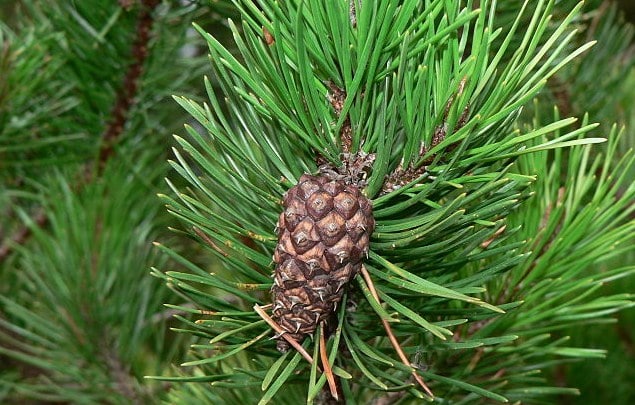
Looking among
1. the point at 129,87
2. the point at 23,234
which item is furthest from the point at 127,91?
the point at 23,234

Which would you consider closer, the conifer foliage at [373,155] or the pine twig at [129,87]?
the conifer foliage at [373,155]

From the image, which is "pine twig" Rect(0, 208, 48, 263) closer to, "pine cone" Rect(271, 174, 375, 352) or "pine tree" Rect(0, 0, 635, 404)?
"pine tree" Rect(0, 0, 635, 404)

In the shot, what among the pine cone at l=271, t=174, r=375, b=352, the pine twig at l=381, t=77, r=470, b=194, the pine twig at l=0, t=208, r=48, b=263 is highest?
the pine twig at l=0, t=208, r=48, b=263

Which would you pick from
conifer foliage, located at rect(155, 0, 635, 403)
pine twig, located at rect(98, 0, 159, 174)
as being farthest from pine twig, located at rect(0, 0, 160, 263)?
conifer foliage, located at rect(155, 0, 635, 403)

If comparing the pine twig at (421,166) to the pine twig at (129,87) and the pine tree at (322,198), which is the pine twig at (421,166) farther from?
the pine twig at (129,87)

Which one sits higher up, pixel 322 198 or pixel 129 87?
pixel 129 87

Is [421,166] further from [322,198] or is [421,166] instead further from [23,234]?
[23,234]

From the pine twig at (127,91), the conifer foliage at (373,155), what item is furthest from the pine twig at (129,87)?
the conifer foliage at (373,155)

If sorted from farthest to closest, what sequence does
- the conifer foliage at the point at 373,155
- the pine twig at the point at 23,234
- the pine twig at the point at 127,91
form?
the pine twig at the point at 23,234 → the pine twig at the point at 127,91 → the conifer foliage at the point at 373,155
